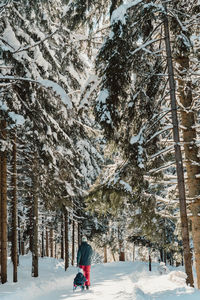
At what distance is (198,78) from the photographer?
9.31m

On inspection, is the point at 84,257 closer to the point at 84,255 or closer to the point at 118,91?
the point at 84,255

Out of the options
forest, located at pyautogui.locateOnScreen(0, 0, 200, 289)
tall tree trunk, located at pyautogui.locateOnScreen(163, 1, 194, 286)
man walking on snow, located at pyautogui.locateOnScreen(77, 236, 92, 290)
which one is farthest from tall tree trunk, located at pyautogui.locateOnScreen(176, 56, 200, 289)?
man walking on snow, located at pyautogui.locateOnScreen(77, 236, 92, 290)

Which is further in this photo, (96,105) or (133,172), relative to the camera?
(133,172)

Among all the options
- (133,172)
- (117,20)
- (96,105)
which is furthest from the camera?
(133,172)

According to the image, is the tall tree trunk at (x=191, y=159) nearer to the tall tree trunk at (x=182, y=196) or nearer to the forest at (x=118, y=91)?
the forest at (x=118, y=91)

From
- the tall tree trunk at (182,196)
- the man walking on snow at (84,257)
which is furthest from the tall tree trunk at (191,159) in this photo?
the man walking on snow at (84,257)

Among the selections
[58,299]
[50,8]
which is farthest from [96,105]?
[58,299]

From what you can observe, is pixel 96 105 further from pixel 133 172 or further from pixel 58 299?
pixel 58 299

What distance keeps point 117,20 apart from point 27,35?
10.2ft

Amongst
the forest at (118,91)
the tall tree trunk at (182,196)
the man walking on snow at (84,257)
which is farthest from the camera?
the man walking on snow at (84,257)

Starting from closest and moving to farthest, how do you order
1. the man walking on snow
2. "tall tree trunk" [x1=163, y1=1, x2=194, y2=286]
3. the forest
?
"tall tree trunk" [x1=163, y1=1, x2=194, y2=286], the forest, the man walking on snow

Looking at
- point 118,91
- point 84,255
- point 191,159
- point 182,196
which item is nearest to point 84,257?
point 84,255

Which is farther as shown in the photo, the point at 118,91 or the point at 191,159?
the point at 191,159

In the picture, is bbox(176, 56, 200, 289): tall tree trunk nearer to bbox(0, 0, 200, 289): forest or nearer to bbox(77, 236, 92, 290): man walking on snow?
bbox(0, 0, 200, 289): forest
